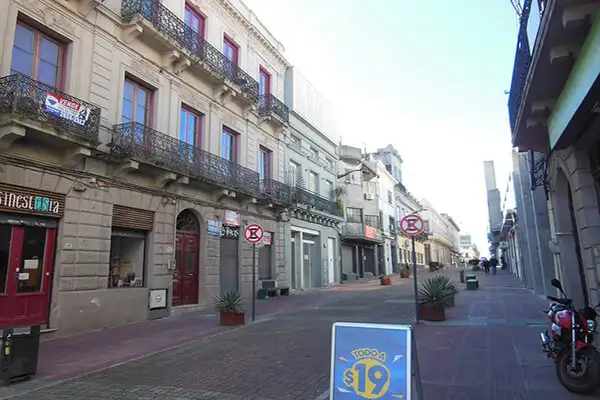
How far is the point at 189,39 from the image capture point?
15.0 m

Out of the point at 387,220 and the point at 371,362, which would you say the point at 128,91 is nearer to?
the point at 371,362

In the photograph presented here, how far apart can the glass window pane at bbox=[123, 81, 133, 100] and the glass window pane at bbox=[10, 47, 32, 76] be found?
3.04 metres

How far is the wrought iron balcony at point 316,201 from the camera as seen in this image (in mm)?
23516

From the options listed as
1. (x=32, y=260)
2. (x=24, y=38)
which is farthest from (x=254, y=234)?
(x=24, y=38)

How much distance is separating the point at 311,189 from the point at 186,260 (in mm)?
12424

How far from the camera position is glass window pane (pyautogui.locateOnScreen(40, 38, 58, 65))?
10634mm

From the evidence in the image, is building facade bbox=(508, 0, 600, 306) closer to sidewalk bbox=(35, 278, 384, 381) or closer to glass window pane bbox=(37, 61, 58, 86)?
sidewalk bbox=(35, 278, 384, 381)

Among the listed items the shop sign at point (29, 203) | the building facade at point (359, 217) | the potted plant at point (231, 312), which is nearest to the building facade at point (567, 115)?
the potted plant at point (231, 312)

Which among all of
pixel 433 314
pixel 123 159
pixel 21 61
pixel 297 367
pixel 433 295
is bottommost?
pixel 297 367

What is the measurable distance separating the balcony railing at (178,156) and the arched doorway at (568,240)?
1069 cm

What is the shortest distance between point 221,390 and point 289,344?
3.14 m

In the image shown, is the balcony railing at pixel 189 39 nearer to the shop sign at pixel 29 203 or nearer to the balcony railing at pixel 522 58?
the shop sign at pixel 29 203

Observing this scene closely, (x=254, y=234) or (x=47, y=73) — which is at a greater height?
(x=47, y=73)

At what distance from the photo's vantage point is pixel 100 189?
11539mm
